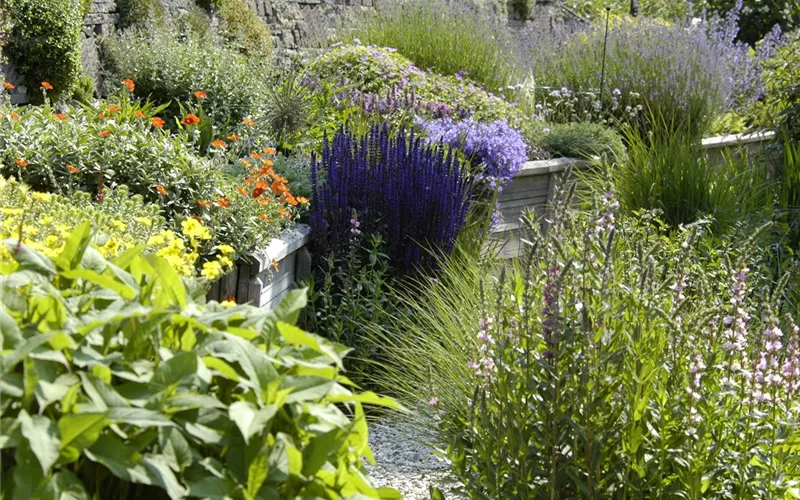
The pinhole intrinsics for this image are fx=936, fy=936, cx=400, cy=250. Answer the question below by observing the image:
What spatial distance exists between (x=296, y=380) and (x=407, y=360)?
2.35 metres

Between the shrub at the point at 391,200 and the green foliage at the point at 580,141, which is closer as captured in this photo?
the shrub at the point at 391,200

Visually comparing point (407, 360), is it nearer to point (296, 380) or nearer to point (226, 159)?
point (226, 159)

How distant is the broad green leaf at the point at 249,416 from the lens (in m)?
1.25

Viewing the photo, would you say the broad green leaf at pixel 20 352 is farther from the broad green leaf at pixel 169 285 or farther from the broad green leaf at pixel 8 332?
the broad green leaf at pixel 169 285

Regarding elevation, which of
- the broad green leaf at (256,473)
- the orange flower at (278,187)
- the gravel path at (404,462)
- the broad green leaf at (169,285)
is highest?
the broad green leaf at (169,285)

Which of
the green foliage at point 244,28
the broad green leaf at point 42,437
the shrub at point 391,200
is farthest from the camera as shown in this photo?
the green foliage at point 244,28

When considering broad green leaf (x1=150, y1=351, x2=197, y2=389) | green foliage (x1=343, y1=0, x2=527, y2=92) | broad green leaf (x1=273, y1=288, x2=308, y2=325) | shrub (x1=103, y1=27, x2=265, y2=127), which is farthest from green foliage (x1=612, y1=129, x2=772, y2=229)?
broad green leaf (x1=150, y1=351, x2=197, y2=389)

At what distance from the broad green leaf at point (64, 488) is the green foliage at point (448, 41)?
7.02m

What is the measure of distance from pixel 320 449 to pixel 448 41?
25.0 feet

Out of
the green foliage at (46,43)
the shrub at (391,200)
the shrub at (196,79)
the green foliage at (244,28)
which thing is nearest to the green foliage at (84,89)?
the green foliage at (46,43)

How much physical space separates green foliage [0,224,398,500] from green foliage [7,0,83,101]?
235 inches

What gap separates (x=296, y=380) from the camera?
4.50ft

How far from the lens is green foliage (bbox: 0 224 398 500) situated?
3.98 feet

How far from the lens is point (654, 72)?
8.15 metres
